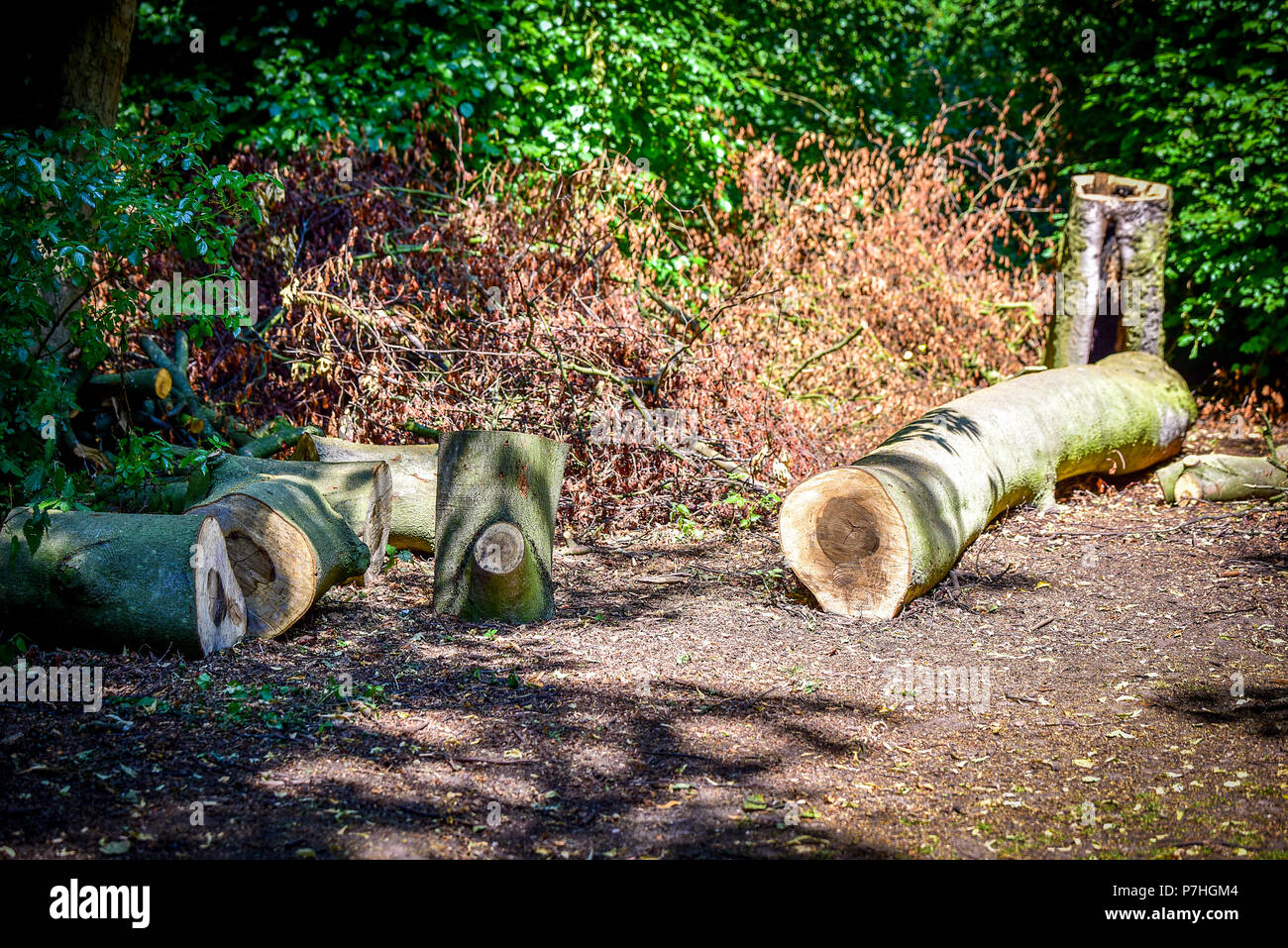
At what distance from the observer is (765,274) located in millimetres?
8969

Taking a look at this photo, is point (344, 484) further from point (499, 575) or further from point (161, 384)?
point (161, 384)

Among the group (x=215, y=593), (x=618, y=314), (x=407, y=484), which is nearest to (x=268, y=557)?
(x=215, y=593)

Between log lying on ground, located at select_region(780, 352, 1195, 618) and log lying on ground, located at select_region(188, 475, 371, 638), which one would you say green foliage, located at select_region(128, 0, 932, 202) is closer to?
log lying on ground, located at select_region(780, 352, 1195, 618)

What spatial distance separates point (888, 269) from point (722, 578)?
5.18m

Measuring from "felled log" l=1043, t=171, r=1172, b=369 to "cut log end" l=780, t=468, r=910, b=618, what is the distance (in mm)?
4370

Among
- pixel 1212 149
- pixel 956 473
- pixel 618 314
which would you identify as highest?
pixel 1212 149

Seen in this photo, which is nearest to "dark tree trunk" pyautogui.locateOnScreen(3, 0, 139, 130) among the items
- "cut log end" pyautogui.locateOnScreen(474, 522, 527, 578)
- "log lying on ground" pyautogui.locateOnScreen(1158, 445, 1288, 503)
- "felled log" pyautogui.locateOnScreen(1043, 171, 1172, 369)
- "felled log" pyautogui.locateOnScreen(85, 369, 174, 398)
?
"felled log" pyautogui.locateOnScreen(85, 369, 174, 398)

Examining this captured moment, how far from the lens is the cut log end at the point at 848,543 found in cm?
480

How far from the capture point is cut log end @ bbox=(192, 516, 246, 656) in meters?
3.98

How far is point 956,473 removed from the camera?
5461 mm

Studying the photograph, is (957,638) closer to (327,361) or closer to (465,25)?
(327,361)

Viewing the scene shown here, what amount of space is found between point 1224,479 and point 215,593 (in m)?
6.71

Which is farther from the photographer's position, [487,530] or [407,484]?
[407,484]

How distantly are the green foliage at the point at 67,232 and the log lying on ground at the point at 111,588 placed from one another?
10.1 inches
